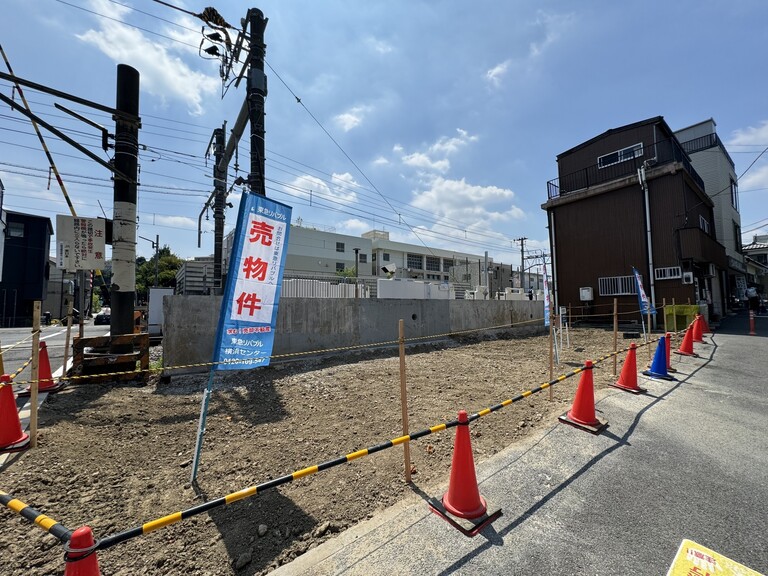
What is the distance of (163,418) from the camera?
4785 millimetres

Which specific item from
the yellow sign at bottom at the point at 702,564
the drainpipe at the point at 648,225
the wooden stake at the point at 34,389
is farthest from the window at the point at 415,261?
the yellow sign at bottom at the point at 702,564

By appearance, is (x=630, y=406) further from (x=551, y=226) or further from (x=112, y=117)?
(x=551, y=226)

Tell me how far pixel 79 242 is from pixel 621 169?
22251 millimetres

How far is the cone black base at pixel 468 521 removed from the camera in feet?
7.89

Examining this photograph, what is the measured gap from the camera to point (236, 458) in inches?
145

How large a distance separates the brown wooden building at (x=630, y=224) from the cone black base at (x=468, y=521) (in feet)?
47.4

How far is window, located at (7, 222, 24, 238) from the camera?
28.1 metres

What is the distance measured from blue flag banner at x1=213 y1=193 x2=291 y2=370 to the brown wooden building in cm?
1519

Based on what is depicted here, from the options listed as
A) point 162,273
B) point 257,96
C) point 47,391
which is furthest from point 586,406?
point 162,273

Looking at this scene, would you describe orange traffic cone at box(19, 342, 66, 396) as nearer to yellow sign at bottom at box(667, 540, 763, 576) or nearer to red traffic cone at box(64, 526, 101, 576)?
red traffic cone at box(64, 526, 101, 576)

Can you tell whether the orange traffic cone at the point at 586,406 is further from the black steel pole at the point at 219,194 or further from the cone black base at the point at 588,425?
the black steel pole at the point at 219,194

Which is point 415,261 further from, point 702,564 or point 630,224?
point 702,564

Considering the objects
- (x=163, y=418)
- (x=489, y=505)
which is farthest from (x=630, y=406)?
(x=163, y=418)

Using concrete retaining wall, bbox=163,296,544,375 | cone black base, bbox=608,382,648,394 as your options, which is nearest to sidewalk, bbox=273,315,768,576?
cone black base, bbox=608,382,648,394
